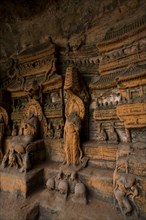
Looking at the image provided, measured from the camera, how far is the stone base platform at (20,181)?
13.6 ft

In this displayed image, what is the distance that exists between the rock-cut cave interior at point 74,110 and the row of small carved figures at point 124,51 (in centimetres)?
3

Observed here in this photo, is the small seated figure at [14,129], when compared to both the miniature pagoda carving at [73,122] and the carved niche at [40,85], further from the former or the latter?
the miniature pagoda carving at [73,122]

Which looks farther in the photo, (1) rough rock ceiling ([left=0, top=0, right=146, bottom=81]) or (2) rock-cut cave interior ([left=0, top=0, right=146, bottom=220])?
(1) rough rock ceiling ([left=0, top=0, right=146, bottom=81])

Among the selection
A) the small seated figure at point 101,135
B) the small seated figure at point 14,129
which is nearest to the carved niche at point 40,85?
the small seated figure at point 14,129

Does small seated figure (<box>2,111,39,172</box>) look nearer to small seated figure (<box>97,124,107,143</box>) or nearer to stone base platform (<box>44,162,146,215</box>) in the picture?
stone base platform (<box>44,162,146,215</box>)

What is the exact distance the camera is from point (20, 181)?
421 centimetres

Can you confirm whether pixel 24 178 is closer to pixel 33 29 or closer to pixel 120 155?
pixel 120 155

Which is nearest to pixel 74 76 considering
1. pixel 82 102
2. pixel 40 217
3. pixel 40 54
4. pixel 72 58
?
pixel 82 102

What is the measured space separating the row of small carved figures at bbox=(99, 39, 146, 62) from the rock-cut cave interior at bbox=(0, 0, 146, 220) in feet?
0.10

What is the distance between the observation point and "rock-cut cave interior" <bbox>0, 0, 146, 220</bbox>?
138 inches

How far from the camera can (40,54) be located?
6.36 metres

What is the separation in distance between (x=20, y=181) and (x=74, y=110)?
2754 millimetres

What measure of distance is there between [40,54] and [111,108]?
3997 millimetres

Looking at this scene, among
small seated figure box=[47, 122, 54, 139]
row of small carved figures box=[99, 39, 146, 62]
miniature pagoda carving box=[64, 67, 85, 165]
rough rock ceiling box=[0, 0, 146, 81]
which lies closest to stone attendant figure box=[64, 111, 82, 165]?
miniature pagoda carving box=[64, 67, 85, 165]
